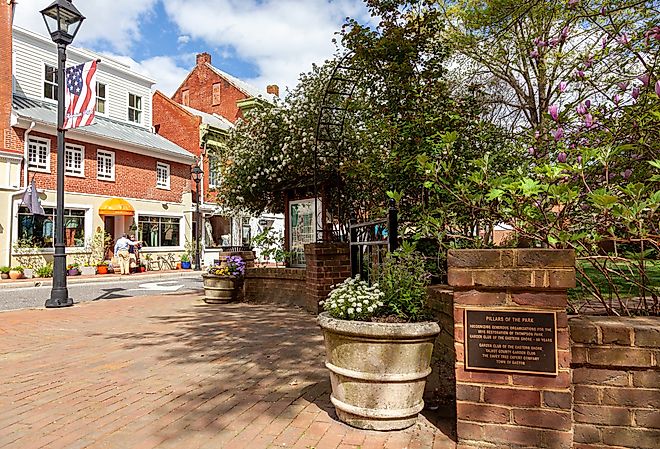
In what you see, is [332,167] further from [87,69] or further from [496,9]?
[87,69]

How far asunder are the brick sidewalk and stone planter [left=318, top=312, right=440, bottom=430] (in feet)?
0.42

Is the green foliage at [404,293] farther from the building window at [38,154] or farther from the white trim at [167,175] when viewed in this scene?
the white trim at [167,175]

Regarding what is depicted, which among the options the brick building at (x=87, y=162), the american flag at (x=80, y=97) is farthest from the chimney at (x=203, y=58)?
the american flag at (x=80, y=97)

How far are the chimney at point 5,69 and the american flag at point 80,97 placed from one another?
9.23m

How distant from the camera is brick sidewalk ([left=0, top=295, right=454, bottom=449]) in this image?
312 centimetres

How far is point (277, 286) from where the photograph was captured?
9742 mm

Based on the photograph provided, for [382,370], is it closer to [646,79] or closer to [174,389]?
[174,389]

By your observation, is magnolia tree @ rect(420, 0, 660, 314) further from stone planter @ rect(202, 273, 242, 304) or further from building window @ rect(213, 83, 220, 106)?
building window @ rect(213, 83, 220, 106)

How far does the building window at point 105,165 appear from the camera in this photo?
2139 cm

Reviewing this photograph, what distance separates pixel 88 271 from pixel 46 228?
2.40 metres

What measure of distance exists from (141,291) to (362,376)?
12153mm

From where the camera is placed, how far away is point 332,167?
9875 millimetres

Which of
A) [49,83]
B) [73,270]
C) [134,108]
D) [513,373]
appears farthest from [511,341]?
[134,108]

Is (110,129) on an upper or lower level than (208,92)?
lower
